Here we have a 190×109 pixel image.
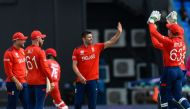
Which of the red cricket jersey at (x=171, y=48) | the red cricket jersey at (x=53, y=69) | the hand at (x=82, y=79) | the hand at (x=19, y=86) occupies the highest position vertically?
the red cricket jersey at (x=171, y=48)

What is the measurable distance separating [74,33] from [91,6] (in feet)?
9.31

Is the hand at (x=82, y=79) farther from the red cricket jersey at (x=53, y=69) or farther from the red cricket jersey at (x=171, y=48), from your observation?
the red cricket jersey at (x=53, y=69)

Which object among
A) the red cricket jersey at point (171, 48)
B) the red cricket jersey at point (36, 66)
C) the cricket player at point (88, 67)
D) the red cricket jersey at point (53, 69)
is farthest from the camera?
the red cricket jersey at point (53, 69)

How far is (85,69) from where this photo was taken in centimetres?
1609

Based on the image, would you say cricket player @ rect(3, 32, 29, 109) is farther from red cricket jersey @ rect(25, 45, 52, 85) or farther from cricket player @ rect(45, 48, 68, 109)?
cricket player @ rect(45, 48, 68, 109)

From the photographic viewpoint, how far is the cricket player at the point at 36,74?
15930 millimetres

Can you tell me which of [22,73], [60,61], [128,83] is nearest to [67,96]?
[60,61]

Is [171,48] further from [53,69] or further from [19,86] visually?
[53,69]

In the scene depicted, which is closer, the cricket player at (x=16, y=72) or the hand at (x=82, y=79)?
the hand at (x=82, y=79)

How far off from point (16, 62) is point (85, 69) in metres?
1.61

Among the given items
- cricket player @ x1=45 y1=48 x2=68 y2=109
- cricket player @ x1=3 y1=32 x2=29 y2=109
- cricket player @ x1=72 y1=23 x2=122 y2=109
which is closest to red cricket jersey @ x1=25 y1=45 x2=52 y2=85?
cricket player @ x1=3 y1=32 x2=29 y2=109

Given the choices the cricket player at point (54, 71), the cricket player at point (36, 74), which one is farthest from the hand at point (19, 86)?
the cricket player at point (54, 71)

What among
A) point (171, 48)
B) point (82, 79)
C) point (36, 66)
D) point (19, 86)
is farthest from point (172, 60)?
point (19, 86)

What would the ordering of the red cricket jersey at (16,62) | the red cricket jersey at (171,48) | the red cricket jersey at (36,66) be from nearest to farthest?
1. the red cricket jersey at (171,48)
2. the red cricket jersey at (36,66)
3. the red cricket jersey at (16,62)
